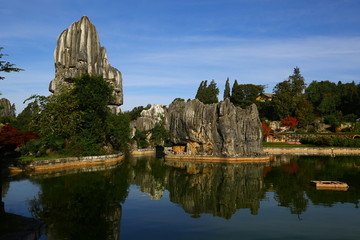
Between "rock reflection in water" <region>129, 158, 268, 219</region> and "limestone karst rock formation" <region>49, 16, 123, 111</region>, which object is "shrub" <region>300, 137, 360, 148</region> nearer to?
"rock reflection in water" <region>129, 158, 268, 219</region>

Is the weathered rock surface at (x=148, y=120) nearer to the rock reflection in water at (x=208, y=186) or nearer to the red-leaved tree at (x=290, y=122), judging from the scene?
the rock reflection in water at (x=208, y=186)

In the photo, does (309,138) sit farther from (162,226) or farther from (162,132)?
(162,226)

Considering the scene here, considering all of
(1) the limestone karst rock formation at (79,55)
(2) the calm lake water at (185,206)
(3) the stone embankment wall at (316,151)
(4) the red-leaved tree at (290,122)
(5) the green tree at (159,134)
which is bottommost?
(2) the calm lake water at (185,206)

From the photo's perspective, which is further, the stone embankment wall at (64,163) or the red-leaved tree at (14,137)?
the red-leaved tree at (14,137)

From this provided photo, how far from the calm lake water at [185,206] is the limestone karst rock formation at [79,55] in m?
32.9

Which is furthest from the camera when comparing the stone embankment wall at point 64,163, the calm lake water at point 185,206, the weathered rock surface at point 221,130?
the weathered rock surface at point 221,130

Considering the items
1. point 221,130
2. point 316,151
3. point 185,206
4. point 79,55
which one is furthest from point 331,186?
point 79,55

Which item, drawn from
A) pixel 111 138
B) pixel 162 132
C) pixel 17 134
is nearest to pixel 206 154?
pixel 111 138

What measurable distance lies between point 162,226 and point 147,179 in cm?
1506

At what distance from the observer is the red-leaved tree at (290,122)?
7281 cm

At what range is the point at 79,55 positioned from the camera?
59.8 meters

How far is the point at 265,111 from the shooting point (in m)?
84.5

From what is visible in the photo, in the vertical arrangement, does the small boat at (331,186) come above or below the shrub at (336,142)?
below

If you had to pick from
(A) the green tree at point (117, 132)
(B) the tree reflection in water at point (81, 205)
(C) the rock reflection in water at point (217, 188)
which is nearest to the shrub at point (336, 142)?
(C) the rock reflection in water at point (217, 188)
